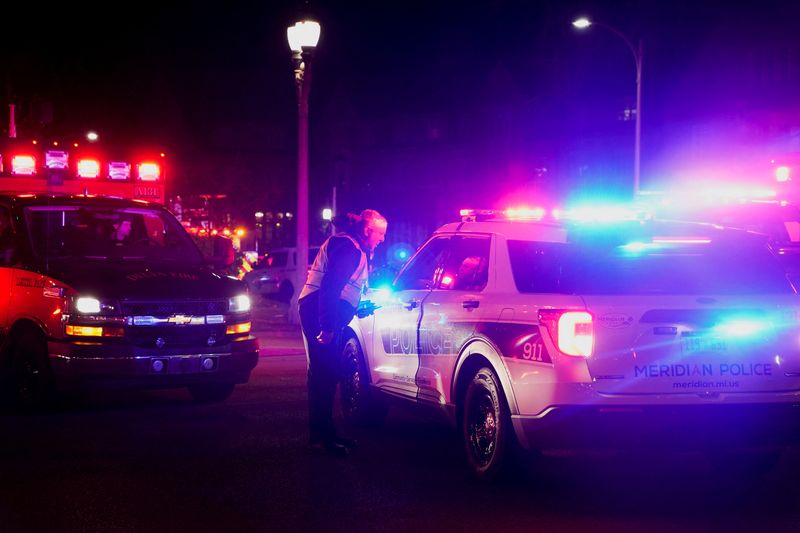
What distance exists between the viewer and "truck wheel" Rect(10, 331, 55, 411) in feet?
34.1

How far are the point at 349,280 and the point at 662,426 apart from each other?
2814 mm

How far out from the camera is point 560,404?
267 inches

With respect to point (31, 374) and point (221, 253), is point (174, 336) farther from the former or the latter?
point (221, 253)

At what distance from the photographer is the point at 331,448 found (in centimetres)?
864

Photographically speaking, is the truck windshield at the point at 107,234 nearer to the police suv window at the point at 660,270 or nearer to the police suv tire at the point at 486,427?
the police suv tire at the point at 486,427

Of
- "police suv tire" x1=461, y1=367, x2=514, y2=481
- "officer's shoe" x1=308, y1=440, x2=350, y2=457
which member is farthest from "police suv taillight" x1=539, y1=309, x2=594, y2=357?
"officer's shoe" x1=308, y1=440, x2=350, y2=457

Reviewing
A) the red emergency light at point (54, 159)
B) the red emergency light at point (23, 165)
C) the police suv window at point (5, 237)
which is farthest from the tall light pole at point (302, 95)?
the police suv window at point (5, 237)

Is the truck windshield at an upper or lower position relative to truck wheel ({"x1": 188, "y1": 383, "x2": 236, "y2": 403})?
upper

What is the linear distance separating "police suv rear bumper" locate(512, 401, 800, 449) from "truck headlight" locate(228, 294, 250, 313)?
15.1ft

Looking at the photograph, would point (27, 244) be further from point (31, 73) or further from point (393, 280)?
point (31, 73)

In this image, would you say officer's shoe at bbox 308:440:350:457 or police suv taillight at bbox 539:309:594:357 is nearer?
police suv taillight at bbox 539:309:594:357

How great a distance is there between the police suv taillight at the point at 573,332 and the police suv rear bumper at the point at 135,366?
15.4 ft

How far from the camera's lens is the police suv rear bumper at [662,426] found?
6.75 m

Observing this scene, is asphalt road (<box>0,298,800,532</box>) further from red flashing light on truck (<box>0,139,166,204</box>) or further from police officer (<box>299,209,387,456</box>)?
red flashing light on truck (<box>0,139,166,204</box>)
